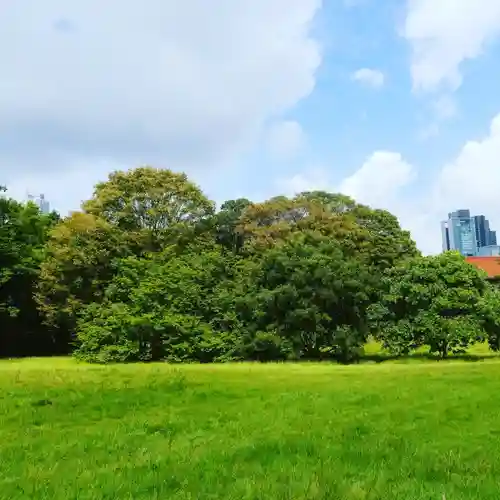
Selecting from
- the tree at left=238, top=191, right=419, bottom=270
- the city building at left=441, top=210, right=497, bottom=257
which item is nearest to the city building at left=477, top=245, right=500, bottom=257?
the city building at left=441, top=210, right=497, bottom=257

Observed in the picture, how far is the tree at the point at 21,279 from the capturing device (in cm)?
4078

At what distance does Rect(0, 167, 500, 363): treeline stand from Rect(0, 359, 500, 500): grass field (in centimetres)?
1331

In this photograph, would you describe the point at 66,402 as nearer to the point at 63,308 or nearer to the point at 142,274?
the point at 142,274

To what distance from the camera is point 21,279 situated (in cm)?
4244

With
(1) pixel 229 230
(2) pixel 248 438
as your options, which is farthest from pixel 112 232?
(2) pixel 248 438

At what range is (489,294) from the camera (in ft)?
90.5

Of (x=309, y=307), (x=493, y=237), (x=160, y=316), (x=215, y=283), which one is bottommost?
(x=160, y=316)

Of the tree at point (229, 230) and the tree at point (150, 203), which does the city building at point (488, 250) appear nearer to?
the tree at point (229, 230)

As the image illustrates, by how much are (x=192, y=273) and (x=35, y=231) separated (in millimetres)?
18300

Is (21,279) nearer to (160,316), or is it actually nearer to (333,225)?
(160,316)

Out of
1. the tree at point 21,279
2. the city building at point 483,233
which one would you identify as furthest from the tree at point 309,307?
the city building at point 483,233

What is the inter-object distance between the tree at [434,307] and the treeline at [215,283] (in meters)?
0.06

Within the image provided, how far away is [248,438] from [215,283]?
25.5 m

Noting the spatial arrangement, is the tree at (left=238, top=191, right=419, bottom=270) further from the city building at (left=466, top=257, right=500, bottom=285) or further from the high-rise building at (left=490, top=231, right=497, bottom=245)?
the high-rise building at (left=490, top=231, right=497, bottom=245)
